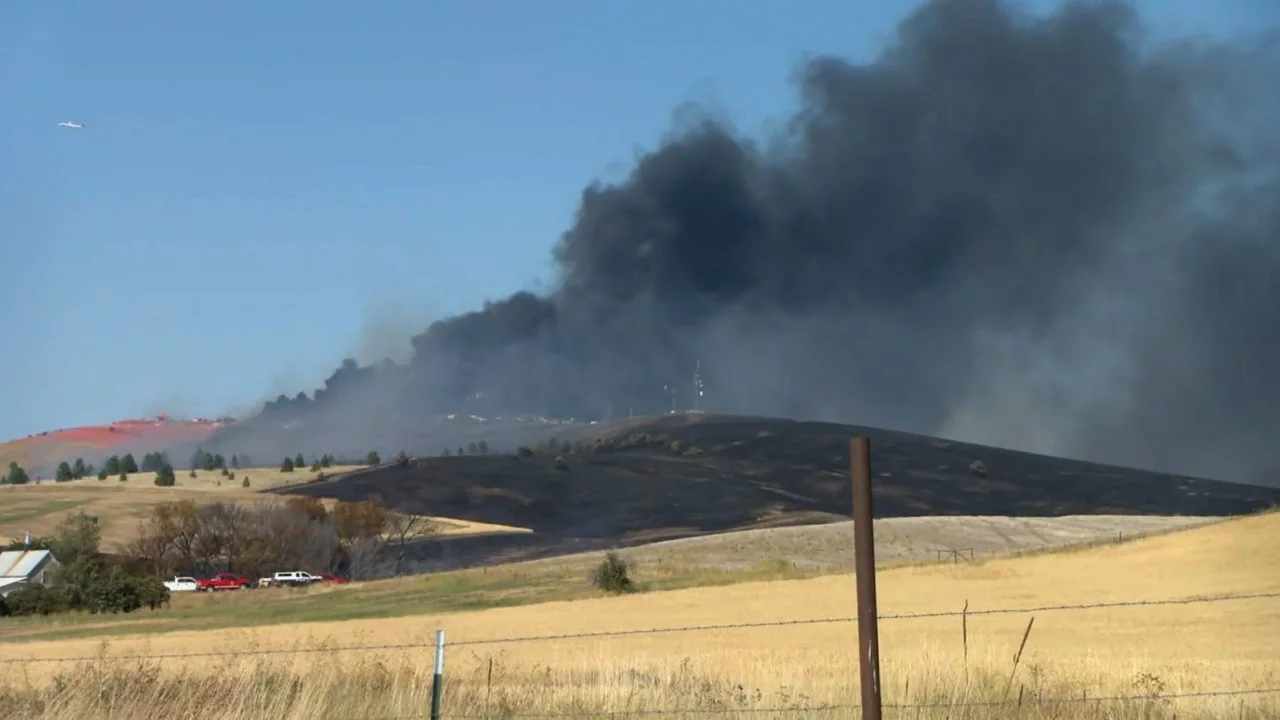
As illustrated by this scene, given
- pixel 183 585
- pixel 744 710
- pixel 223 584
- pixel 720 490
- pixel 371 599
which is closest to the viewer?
pixel 744 710

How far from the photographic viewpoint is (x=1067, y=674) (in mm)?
16922

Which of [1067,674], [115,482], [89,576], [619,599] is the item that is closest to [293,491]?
[115,482]

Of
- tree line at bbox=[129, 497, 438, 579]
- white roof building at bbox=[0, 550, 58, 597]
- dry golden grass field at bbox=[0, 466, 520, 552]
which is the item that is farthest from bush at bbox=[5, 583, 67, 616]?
dry golden grass field at bbox=[0, 466, 520, 552]

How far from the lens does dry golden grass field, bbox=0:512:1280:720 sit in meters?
11.9

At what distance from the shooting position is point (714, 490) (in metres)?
160

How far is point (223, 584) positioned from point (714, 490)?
7337 cm

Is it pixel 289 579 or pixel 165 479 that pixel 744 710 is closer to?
pixel 289 579

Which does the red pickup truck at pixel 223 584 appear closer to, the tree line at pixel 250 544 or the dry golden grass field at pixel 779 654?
the tree line at pixel 250 544

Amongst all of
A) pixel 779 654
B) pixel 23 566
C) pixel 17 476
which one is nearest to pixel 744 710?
pixel 779 654

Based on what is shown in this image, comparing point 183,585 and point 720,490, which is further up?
point 720,490

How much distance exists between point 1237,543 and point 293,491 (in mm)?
120271

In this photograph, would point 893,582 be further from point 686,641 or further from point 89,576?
point 89,576

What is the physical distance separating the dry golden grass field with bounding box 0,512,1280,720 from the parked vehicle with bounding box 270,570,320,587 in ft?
76.0

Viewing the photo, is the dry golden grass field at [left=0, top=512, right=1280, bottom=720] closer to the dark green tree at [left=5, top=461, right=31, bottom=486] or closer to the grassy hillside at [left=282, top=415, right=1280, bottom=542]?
the grassy hillside at [left=282, top=415, right=1280, bottom=542]
